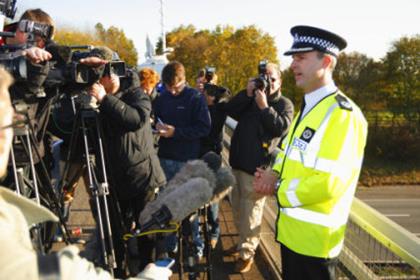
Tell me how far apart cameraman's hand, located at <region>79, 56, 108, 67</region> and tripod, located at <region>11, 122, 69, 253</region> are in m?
0.58

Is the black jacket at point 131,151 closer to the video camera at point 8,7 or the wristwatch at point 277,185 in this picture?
the video camera at point 8,7

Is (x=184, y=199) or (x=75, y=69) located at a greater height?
(x=75, y=69)

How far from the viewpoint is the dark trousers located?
2.32 metres

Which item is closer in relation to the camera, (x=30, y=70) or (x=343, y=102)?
(x=343, y=102)

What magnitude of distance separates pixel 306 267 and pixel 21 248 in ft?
5.68

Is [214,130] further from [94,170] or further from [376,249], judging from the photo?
[376,249]

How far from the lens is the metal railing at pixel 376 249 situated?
6.29 ft

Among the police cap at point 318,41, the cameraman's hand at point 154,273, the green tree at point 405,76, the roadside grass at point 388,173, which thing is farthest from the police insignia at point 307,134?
the green tree at point 405,76

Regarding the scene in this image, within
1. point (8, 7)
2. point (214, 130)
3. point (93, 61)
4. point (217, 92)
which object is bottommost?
point (214, 130)

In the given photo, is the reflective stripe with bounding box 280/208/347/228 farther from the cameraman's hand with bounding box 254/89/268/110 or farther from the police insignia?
the cameraman's hand with bounding box 254/89/268/110

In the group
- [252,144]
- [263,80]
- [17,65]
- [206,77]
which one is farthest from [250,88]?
[17,65]

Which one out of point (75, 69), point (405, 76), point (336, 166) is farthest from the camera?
point (405, 76)

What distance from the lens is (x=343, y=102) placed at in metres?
2.27

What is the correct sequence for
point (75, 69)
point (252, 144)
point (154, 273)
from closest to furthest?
point (154, 273) < point (75, 69) < point (252, 144)
